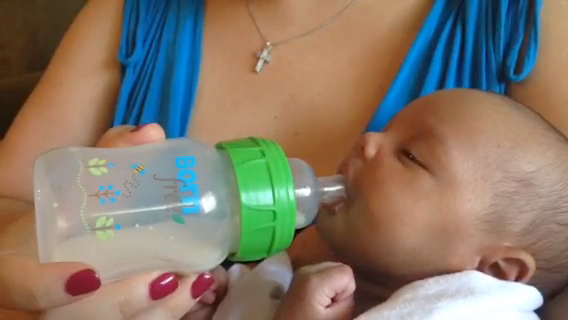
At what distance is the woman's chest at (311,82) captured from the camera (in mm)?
1246

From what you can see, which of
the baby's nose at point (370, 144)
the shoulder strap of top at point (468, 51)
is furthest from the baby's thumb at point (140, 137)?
the shoulder strap of top at point (468, 51)

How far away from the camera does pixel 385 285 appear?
40.4 inches

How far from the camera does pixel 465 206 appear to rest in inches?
37.4

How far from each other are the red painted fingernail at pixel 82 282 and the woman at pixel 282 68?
0.45 metres

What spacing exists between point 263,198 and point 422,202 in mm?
243

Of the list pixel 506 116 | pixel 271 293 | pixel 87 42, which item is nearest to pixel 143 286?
pixel 271 293

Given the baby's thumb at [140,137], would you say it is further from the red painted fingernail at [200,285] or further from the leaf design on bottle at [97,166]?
the red painted fingernail at [200,285]

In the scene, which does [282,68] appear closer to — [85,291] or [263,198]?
[263,198]

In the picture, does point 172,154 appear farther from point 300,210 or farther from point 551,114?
point 551,114

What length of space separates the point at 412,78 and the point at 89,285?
68 centimetres

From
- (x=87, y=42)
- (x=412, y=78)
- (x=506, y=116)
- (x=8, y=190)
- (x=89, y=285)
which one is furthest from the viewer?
(x=87, y=42)

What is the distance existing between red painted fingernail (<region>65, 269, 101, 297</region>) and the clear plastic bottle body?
2.1 inches

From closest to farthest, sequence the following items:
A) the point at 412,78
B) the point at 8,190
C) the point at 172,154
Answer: the point at 172,154, the point at 412,78, the point at 8,190

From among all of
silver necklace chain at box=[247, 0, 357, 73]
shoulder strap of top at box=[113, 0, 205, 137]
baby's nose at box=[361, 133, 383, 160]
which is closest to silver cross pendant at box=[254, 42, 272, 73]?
silver necklace chain at box=[247, 0, 357, 73]
